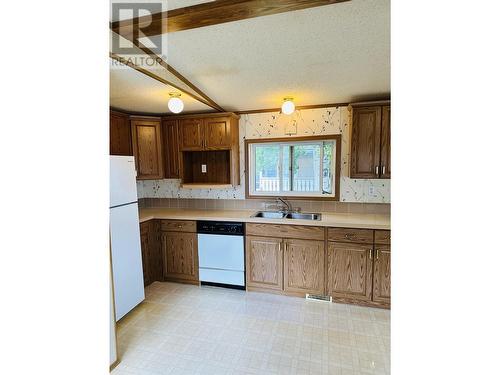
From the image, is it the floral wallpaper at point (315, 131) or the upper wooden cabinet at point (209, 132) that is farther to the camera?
the upper wooden cabinet at point (209, 132)

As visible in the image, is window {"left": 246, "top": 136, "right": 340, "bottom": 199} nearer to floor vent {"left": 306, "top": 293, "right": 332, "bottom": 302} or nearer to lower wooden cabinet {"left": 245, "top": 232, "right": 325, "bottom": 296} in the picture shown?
lower wooden cabinet {"left": 245, "top": 232, "right": 325, "bottom": 296}

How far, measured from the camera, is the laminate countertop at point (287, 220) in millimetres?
2387

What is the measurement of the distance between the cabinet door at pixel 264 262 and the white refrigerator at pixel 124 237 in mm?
1194

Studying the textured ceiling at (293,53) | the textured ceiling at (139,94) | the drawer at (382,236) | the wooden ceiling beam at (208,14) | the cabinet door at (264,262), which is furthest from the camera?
the cabinet door at (264,262)

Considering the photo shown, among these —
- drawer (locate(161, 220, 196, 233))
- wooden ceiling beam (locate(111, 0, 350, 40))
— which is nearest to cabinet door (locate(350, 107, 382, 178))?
wooden ceiling beam (locate(111, 0, 350, 40))

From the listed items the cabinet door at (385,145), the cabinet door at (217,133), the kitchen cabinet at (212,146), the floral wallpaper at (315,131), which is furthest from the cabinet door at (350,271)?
the cabinet door at (217,133)

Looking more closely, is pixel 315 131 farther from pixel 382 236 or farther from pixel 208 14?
pixel 208 14

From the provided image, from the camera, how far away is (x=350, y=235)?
7.87ft

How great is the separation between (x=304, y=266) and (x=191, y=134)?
2157 millimetres

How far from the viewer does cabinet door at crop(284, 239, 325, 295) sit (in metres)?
2.51

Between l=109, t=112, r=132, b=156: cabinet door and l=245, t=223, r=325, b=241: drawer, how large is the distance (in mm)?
1806

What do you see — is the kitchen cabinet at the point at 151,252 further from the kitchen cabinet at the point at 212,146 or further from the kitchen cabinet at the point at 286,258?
the kitchen cabinet at the point at 286,258
